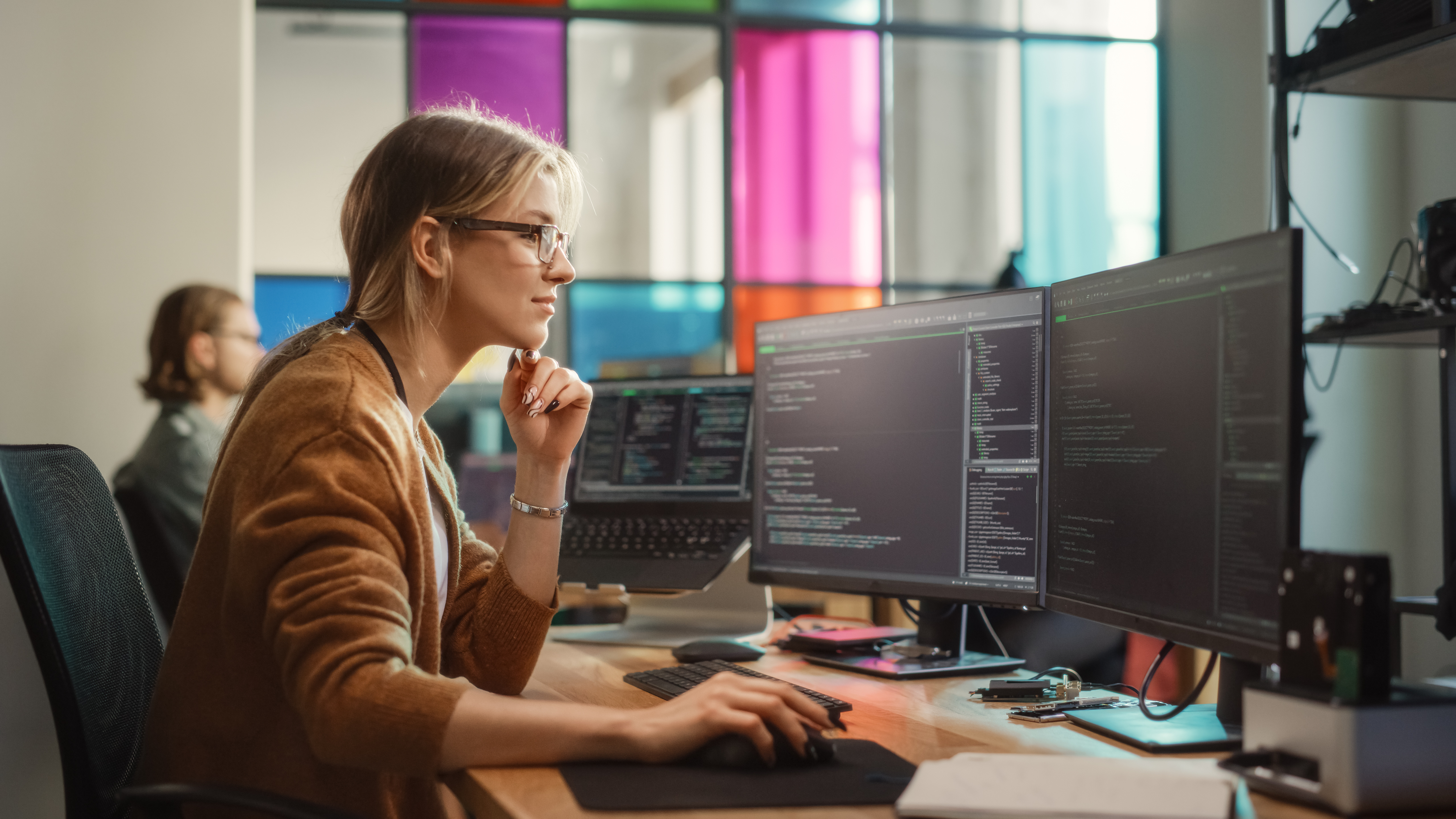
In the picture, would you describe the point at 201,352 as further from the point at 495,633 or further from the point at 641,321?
the point at 495,633

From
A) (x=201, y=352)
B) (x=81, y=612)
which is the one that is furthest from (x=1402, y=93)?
(x=201, y=352)

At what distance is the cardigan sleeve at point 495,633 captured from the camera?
1.41 meters

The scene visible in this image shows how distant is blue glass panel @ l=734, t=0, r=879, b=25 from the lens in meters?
4.59

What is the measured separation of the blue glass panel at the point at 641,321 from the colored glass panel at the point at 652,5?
3.49 ft

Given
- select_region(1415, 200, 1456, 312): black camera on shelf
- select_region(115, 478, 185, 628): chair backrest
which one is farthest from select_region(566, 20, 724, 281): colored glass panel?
select_region(1415, 200, 1456, 312): black camera on shelf

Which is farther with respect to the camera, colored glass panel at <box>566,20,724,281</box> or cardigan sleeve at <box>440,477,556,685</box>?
colored glass panel at <box>566,20,724,281</box>

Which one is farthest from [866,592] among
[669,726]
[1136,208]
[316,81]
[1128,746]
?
[1136,208]

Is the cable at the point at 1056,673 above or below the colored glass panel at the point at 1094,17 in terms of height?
below

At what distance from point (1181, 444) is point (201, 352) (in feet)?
10.0

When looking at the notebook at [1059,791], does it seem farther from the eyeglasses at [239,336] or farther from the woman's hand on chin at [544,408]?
the eyeglasses at [239,336]

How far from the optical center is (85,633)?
1169 mm

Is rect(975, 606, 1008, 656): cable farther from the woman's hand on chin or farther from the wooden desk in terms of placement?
the woman's hand on chin

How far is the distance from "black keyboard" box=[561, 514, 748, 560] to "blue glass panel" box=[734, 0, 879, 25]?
3162 mm

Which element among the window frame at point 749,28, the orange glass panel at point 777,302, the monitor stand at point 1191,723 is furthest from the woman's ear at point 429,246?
the orange glass panel at point 777,302
